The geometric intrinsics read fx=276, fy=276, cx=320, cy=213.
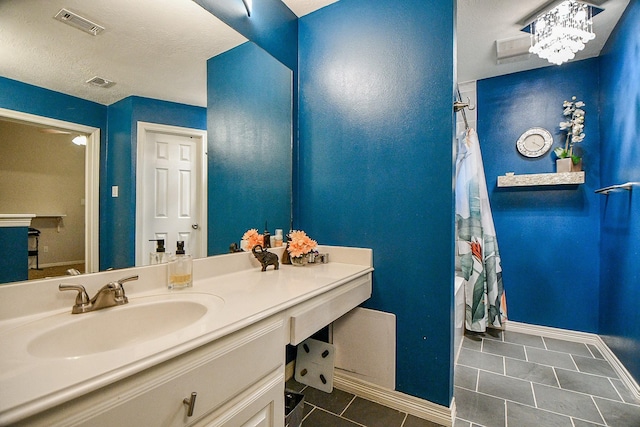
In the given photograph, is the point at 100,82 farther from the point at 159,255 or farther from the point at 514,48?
the point at 514,48

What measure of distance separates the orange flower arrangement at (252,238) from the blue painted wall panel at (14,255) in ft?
2.83

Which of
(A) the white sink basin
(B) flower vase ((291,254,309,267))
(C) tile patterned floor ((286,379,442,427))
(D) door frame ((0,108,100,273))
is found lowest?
(C) tile patterned floor ((286,379,442,427))

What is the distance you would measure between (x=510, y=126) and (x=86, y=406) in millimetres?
3443

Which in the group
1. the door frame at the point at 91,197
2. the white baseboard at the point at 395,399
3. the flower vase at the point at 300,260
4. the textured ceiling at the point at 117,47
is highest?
the textured ceiling at the point at 117,47

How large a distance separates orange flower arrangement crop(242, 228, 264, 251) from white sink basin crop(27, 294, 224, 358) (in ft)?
1.74

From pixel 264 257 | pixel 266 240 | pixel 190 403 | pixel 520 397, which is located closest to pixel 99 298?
pixel 190 403

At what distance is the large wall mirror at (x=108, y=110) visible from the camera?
85cm

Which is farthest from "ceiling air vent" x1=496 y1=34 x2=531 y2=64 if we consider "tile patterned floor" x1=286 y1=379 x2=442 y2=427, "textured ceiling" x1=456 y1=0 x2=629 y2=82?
"tile patterned floor" x1=286 y1=379 x2=442 y2=427

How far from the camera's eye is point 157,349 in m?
0.61

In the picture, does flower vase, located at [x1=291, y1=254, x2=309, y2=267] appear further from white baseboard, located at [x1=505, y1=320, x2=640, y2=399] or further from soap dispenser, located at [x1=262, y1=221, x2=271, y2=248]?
white baseboard, located at [x1=505, y1=320, x2=640, y2=399]

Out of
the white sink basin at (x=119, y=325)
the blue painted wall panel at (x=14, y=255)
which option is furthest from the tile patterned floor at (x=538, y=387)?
the blue painted wall panel at (x=14, y=255)

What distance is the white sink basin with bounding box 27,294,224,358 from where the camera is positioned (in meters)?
0.73

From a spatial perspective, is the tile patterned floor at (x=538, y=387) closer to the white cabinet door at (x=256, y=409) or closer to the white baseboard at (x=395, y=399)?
the white baseboard at (x=395, y=399)

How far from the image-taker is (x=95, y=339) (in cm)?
82
